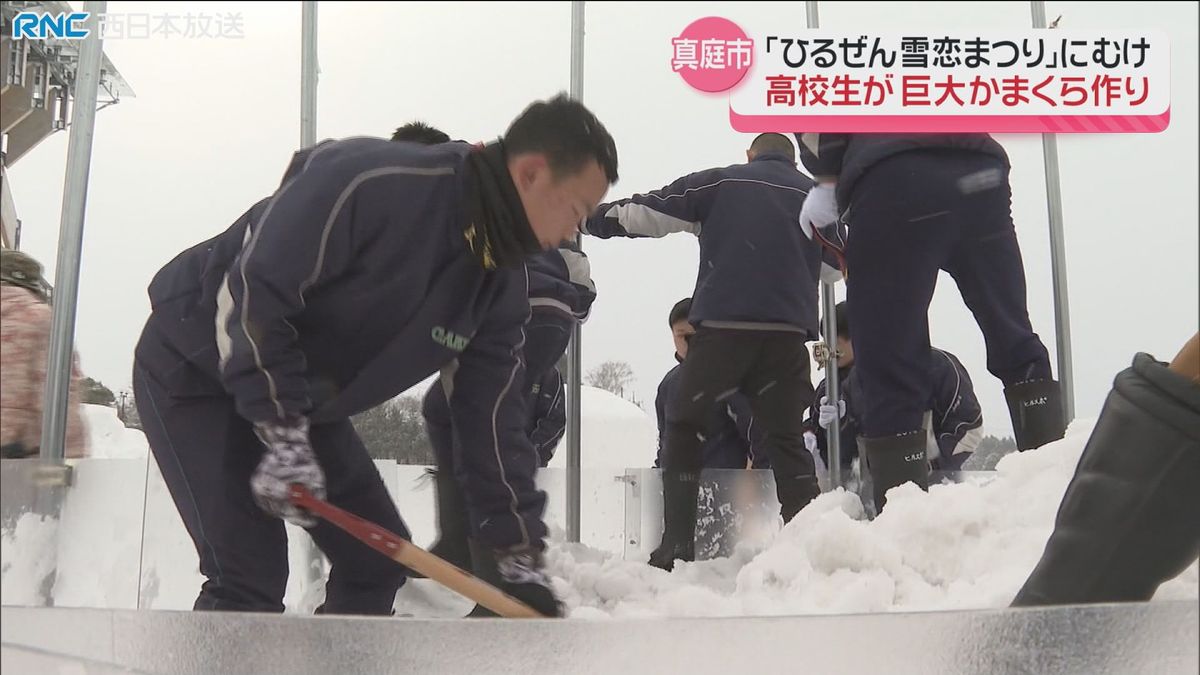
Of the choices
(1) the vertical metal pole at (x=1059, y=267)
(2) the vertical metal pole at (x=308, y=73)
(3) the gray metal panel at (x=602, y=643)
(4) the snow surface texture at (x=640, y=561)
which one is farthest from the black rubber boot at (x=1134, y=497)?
(2) the vertical metal pole at (x=308, y=73)

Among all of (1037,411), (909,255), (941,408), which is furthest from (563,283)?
(1037,411)

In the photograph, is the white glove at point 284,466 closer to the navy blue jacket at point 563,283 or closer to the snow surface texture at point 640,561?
the snow surface texture at point 640,561

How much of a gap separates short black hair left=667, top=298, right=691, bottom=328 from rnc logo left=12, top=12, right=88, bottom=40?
0.71 metres

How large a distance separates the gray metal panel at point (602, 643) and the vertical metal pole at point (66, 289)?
0.38m

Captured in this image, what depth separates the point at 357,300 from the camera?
0.67 meters

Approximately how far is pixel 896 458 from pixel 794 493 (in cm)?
16

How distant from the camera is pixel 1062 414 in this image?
3.46 feet

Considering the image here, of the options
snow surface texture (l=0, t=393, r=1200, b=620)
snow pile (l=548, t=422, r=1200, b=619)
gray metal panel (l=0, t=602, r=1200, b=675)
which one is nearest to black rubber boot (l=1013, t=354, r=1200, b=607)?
gray metal panel (l=0, t=602, r=1200, b=675)

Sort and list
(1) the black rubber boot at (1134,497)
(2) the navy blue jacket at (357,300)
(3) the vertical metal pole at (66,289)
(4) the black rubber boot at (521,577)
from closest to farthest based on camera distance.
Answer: (1) the black rubber boot at (1134,497) → (2) the navy blue jacket at (357,300) → (4) the black rubber boot at (521,577) → (3) the vertical metal pole at (66,289)

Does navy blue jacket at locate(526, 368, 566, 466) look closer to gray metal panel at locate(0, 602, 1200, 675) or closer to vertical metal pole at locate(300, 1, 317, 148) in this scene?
vertical metal pole at locate(300, 1, 317, 148)

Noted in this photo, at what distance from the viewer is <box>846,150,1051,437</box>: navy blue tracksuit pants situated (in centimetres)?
93

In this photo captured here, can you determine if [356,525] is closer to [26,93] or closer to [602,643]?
[602,643]

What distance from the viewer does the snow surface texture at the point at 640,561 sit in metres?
0.86

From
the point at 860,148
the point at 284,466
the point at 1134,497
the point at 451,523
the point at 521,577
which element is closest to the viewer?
the point at 1134,497
